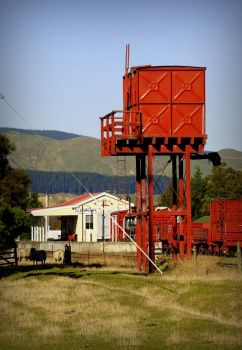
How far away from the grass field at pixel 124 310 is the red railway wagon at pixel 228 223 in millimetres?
13485

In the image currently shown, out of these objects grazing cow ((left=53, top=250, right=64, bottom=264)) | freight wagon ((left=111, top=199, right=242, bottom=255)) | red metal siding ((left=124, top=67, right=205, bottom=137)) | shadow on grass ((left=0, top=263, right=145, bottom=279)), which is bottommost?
shadow on grass ((left=0, top=263, right=145, bottom=279))

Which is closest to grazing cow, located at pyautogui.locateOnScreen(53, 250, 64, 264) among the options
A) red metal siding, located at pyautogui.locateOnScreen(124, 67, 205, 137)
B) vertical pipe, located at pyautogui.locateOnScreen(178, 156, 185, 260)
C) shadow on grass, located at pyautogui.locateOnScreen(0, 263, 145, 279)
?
shadow on grass, located at pyautogui.locateOnScreen(0, 263, 145, 279)

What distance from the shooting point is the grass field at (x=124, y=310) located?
897 inches

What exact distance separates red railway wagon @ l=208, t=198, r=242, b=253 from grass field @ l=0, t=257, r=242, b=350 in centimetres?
1348

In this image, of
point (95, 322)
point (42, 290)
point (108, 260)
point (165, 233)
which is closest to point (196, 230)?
point (165, 233)

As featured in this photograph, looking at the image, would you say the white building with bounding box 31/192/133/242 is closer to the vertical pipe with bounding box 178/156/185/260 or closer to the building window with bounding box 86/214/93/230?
the building window with bounding box 86/214/93/230

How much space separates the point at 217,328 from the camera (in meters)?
24.4

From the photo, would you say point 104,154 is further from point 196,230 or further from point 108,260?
point 196,230

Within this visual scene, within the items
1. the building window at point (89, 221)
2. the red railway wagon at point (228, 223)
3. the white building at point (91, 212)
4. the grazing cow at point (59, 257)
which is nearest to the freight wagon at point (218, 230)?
the red railway wagon at point (228, 223)

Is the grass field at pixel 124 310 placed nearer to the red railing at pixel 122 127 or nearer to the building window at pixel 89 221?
the red railing at pixel 122 127

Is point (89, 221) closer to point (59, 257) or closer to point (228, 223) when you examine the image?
point (59, 257)

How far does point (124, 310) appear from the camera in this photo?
2891cm

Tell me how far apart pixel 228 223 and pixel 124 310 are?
27.9 metres

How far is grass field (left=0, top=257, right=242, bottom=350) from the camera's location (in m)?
22.8
